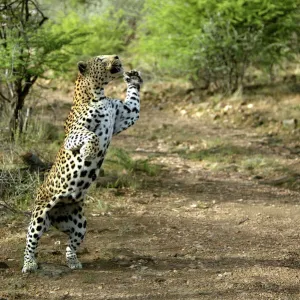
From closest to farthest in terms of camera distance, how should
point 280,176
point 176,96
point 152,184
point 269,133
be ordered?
point 152,184 → point 280,176 → point 269,133 → point 176,96

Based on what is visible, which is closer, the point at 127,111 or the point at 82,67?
the point at 82,67

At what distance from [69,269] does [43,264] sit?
0.80 feet

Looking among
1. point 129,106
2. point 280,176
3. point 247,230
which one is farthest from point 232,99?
point 129,106

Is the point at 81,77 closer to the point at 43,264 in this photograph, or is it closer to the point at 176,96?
the point at 43,264

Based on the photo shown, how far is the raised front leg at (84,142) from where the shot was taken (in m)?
4.88

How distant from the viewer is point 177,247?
6250 millimetres

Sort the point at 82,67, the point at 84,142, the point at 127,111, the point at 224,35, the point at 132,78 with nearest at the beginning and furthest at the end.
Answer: the point at 84,142
the point at 82,67
the point at 127,111
the point at 132,78
the point at 224,35

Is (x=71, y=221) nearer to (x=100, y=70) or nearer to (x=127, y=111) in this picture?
(x=127, y=111)

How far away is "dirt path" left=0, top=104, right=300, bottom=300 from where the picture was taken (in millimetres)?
5066

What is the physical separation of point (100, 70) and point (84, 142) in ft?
2.14

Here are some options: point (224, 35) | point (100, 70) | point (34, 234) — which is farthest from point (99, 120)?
point (224, 35)

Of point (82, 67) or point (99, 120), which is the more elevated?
point (82, 67)

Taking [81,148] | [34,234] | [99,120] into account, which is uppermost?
[99,120]

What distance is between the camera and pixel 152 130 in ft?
45.9
